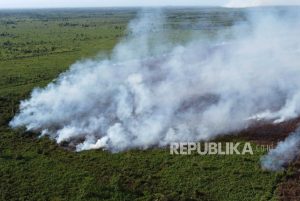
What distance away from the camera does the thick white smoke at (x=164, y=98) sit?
46.5 m

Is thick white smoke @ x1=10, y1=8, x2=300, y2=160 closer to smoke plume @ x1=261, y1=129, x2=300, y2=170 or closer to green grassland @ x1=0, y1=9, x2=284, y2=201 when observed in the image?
green grassland @ x1=0, y1=9, x2=284, y2=201

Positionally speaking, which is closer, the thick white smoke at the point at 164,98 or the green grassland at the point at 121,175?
the green grassland at the point at 121,175

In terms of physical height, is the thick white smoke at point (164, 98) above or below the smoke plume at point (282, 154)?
above

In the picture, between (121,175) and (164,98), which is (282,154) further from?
(164,98)

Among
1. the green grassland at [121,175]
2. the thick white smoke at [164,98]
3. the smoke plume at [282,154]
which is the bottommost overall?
the green grassland at [121,175]

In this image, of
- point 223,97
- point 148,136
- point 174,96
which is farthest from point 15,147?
point 223,97

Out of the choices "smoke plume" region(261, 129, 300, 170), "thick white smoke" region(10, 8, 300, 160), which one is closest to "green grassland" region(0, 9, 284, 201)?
"smoke plume" region(261, 129, 300, 170)

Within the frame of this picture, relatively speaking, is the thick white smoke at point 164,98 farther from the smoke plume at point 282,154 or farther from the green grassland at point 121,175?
the smoke plume at point 282,154

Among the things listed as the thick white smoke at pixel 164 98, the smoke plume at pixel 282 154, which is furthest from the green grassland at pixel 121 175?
the thick white smoke at pixel 164 98

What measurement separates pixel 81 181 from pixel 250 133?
60.6 ft

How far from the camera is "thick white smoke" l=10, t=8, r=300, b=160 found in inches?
1829

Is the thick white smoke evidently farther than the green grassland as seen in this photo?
Yes

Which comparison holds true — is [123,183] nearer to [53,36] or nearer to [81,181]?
[81,181]

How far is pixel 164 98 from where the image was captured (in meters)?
56.1
